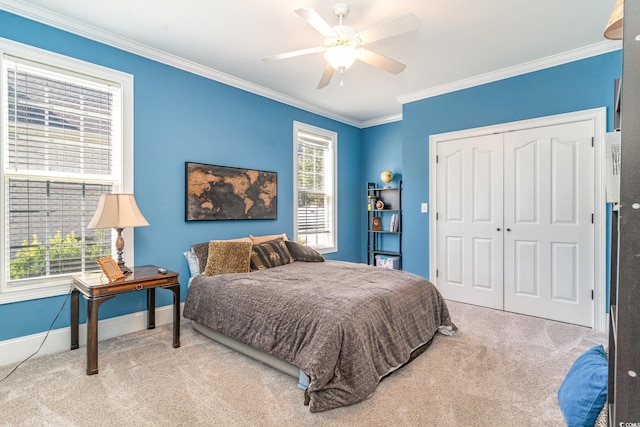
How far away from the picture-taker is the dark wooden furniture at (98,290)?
221cm

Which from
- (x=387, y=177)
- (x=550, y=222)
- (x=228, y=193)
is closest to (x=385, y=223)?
(x=387, y=177)

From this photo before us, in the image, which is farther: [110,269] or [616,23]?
[110,269]

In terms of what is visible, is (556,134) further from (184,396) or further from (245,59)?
(184,396)

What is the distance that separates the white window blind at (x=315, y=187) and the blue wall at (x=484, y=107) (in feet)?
3.99

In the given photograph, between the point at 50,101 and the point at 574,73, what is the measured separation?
4.67 m

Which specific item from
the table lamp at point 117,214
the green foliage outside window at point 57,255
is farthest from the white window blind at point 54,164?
the table lamp at point 117,214

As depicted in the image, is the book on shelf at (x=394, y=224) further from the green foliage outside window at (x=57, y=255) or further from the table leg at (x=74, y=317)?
the table leg at (x=74, y=317)

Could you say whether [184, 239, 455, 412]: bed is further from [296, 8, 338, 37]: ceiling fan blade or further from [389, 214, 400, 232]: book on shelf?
[389, 214, 400, 232]: book on shelf

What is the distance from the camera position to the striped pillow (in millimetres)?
3232

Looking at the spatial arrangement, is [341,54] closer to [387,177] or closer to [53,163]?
[53,163]

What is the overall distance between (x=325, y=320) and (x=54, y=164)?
8.11 feet

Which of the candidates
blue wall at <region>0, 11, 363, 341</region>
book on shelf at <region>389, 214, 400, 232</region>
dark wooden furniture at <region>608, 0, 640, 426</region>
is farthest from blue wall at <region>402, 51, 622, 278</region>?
dark wooden furniture at <region>608, 0, 640, 426</region>

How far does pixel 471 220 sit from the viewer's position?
385cm

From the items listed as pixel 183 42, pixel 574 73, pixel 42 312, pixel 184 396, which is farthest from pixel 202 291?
pixel 574 73
